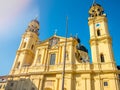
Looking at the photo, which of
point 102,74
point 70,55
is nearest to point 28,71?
point 70,55

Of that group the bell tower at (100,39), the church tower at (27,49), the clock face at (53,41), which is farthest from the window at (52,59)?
the bell tower at (100,39)

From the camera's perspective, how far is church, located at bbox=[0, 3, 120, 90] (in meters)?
21.2

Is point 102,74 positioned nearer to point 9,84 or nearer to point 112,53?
point 112,53

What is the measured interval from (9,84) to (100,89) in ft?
55.9

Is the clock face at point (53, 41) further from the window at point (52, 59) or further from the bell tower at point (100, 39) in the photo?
the bell tower at point (100, 39)

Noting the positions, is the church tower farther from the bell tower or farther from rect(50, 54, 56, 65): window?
the bell tower

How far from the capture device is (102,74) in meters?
21.3

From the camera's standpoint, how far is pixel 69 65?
23688 millimetres

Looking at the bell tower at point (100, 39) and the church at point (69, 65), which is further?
the bell tower at point (100, 39)

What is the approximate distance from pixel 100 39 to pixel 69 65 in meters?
7.37

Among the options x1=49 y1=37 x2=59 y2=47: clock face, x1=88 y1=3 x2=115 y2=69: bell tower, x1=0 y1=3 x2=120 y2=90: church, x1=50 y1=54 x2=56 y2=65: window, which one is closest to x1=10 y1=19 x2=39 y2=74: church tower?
x1=0 y1=3 x2=120 y2=90: church

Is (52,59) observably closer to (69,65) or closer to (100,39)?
(69,65)

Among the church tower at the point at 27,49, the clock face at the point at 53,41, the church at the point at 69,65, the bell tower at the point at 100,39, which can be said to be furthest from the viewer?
the church tower at the point at 27,49

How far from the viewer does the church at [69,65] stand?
835 inches
